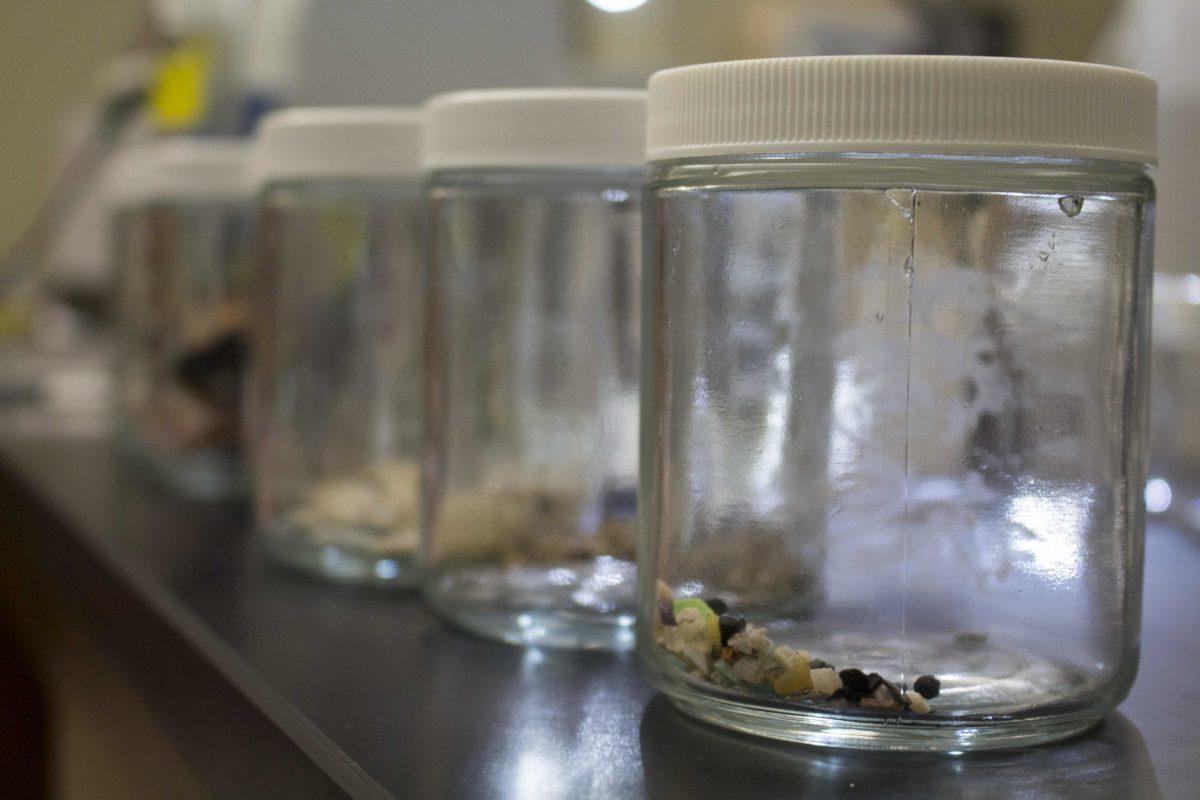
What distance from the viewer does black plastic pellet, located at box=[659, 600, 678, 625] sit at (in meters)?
0.44

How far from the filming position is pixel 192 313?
997mm

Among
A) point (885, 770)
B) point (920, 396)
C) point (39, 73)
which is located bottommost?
point (885, 770)

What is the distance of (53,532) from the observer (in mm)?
872

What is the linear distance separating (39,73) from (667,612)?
8.30 feet

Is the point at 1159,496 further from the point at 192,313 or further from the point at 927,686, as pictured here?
the point at 192,313

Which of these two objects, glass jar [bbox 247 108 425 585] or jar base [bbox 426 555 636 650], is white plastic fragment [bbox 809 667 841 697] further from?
glass jar [bbox 247 108 425 585]

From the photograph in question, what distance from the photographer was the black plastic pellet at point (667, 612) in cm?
44

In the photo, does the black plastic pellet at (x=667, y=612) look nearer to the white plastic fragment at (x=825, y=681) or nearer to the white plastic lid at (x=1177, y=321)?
the white plastic fragment at (x=825, y=681)

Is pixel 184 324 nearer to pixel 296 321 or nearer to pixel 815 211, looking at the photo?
pixel 296 321

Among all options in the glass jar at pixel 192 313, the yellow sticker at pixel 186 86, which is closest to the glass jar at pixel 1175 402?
the glass jar at pixel 192 313

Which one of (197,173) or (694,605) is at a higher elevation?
(197,173)

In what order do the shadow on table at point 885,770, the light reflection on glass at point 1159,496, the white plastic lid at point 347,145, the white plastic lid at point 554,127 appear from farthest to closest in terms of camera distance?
the light reflection on glass at point 1159,496
the white plastic lid at point 347,145
the white plastic lid at point 554,127
the shadow on table at point 885,770

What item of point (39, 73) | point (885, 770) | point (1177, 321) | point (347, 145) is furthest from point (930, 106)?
point (39, 73)

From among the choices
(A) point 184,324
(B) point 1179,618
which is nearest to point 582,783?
(B) point 1179,618
